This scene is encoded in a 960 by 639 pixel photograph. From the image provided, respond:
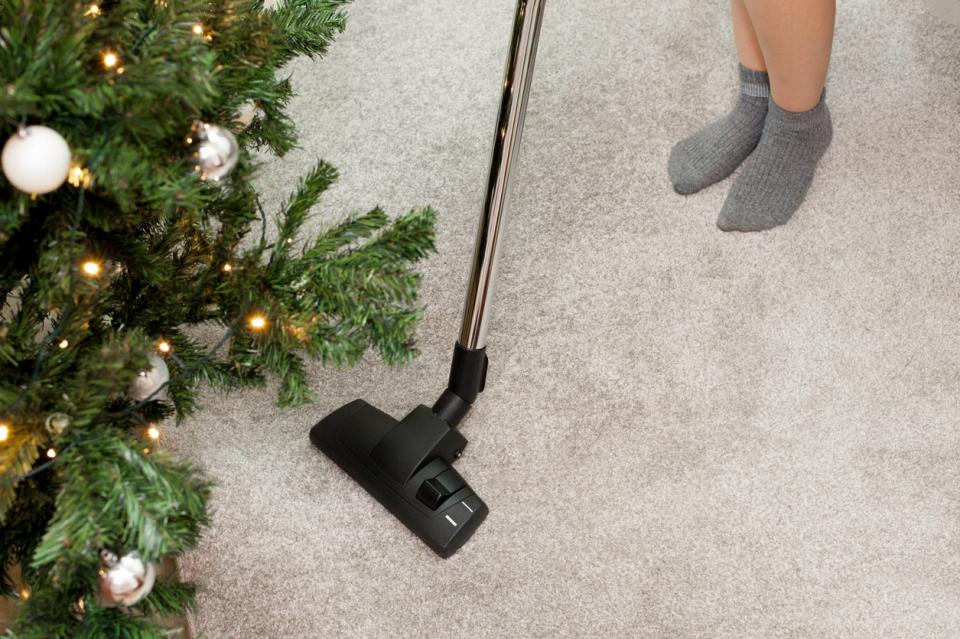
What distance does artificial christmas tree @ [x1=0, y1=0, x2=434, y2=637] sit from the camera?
457mm

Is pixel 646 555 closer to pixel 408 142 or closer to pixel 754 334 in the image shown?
pixel 754 334

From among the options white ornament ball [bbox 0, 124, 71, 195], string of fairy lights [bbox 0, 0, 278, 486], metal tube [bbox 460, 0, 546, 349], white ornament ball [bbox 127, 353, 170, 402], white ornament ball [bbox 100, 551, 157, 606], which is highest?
white ornament ball [bbox 0, 124, 71, 195]

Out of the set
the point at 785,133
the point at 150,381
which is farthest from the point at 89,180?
the point at 785,133

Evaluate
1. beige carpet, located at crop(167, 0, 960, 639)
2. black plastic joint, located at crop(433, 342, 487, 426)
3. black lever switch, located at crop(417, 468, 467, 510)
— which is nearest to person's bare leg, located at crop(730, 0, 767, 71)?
beige carpet, located at crop(167, 0, 960, 639)

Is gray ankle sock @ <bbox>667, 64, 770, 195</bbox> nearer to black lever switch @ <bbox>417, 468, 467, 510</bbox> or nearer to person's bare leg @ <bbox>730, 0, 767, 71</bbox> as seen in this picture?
person's bare leg @ <bbox>730, 0, 767, 71</bbox>

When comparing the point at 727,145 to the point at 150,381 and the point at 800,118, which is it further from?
the point at 150,381

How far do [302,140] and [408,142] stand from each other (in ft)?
0.49

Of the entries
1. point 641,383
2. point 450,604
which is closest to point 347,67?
point 641,383

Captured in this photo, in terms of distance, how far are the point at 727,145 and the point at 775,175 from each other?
0.08 m

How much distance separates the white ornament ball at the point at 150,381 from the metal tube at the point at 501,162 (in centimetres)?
38

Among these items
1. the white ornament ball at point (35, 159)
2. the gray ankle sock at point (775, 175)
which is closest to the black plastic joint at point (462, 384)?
the gray ankle sock at point (775, 175)

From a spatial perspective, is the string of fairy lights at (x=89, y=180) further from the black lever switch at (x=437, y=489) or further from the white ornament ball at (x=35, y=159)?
the black lever switch at (x=437, y=489)

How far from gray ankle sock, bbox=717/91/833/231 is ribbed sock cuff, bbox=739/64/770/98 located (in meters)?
0.05

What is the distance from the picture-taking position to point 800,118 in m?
1.05
